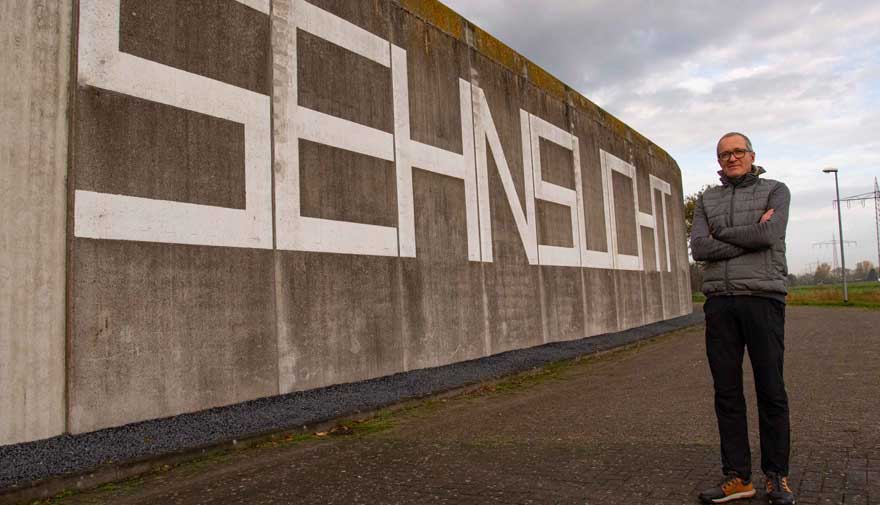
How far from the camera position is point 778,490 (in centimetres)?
327

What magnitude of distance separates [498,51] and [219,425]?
31.3 ft

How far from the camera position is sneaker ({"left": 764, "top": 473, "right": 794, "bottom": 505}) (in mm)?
3207

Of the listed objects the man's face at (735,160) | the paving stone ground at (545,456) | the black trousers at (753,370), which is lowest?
the paving stone ground at (545,456)

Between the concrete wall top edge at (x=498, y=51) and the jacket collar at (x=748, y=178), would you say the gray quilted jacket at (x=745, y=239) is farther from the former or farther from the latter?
the concrete wall top edge at (x=498, y=51)

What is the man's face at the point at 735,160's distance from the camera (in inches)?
144

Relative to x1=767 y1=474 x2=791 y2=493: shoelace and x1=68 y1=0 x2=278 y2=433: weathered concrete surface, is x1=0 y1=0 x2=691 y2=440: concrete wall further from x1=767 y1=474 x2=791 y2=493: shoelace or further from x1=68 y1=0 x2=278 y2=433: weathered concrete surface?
x1=767 y1=474 x2=791 y2=493: shoelace

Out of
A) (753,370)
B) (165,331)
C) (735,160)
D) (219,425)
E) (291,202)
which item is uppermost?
(291,202)

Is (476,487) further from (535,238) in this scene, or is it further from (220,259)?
(535,238)

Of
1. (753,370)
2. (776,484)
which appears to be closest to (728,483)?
(776,484)

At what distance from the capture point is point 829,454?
13.8ft

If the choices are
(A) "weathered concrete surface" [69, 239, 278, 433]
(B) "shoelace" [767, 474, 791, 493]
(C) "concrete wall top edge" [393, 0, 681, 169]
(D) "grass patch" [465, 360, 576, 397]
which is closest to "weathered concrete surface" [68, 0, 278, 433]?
(A) "weathered concrete surface" [69, 239, 278, 433]

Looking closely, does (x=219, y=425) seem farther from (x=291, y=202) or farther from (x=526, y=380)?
(x=526, y=380)

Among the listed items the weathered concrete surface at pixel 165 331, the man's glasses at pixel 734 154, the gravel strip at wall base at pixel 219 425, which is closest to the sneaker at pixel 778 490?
the man's glasses at pixel 734 154

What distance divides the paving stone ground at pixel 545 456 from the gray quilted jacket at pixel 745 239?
112 centimetres
